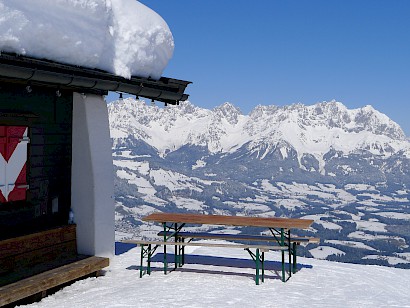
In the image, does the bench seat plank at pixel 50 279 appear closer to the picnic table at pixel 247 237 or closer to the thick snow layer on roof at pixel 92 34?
the picnic table at pixel 247 237

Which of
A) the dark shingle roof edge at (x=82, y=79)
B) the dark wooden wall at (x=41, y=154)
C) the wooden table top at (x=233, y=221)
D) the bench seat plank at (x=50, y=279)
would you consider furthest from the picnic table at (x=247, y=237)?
the dark shingle roof edge at (x=82, y=79)

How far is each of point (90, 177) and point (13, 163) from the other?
69.8 inches

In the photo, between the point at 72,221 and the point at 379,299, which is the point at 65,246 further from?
the point at 379,299

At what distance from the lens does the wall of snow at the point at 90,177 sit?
10227 mm

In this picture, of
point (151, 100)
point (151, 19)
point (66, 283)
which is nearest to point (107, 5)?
point (151, 19)

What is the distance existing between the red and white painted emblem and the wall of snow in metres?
1.39

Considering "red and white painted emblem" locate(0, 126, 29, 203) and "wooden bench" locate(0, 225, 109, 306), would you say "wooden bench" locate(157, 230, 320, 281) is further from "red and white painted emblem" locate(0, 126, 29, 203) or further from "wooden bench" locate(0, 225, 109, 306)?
"red and white painted emblem" locate(0, 126, 29, 203)

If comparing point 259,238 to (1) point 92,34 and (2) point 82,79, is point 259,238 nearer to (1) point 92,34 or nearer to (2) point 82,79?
(2) point 82,79

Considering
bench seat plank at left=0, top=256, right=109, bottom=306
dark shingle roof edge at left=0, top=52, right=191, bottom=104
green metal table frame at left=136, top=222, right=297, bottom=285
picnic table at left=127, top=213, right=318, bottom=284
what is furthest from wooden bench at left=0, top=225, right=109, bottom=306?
dark shingle roof edge at left=0, top=52, right=191, bottom=104

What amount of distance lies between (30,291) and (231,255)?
202 inches

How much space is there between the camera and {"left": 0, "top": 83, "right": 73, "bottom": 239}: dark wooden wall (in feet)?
28.3

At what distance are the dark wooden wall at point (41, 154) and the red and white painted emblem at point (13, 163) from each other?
4.5 inches

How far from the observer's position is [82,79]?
833 centimetres

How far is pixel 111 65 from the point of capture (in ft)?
30.4
